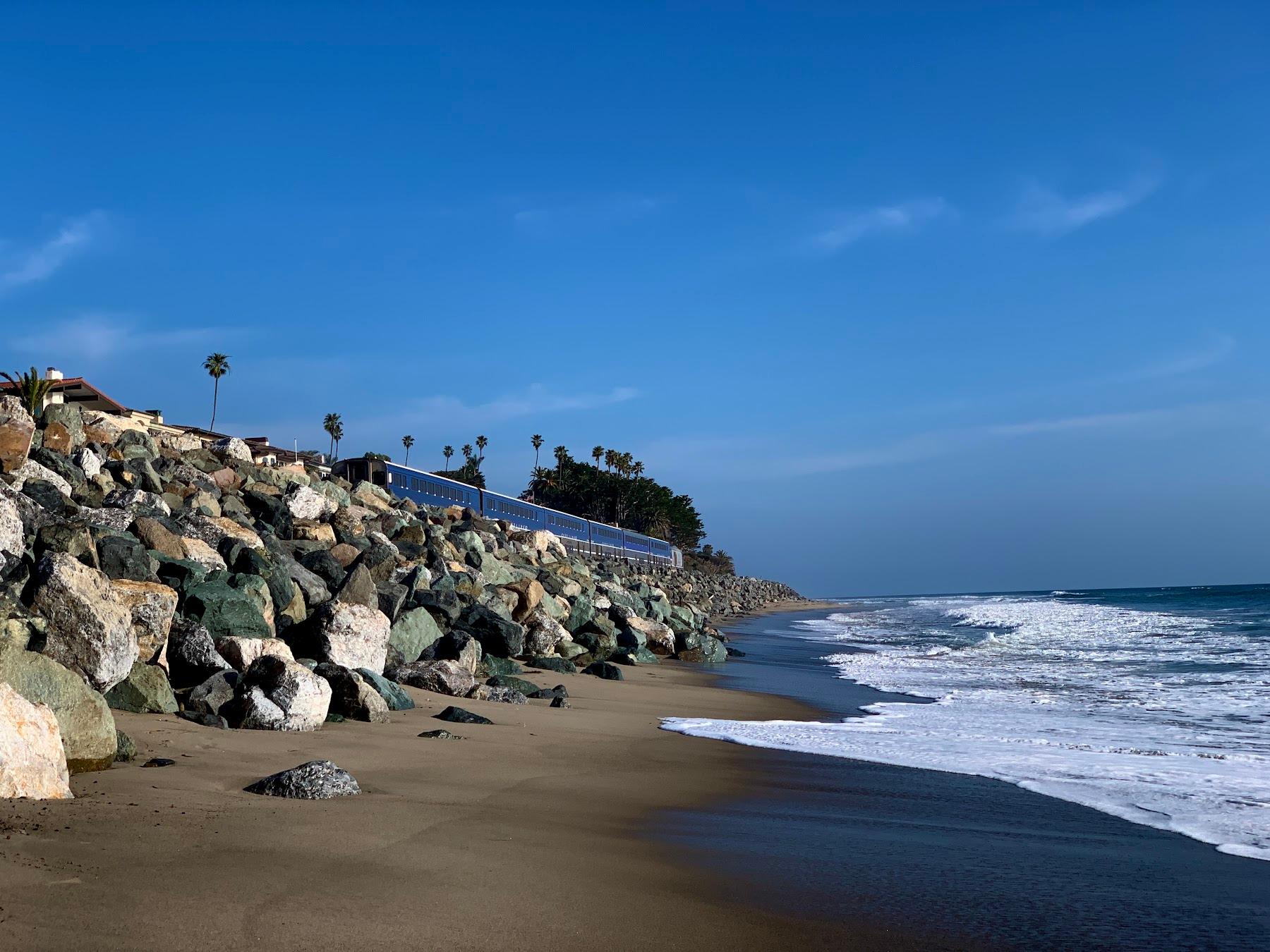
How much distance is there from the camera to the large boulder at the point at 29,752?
4.70 m

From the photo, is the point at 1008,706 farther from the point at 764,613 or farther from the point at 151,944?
the point at 764,613

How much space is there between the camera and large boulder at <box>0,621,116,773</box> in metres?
5.42

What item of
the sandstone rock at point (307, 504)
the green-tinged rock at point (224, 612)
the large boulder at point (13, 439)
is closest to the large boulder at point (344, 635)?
the green-tinged rock at point (224, 612)

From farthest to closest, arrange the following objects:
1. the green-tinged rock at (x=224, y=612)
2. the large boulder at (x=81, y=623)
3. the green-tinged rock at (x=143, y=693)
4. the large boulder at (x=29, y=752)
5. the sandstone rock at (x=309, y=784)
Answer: the green-tinged rock at (x=224, y=612) → the green-tinged rock at (x=143, y=693) → the large boulder at (x=81, y=623) → the sandstone rock at (x=309, y=784) → the large boulder at (x=29, y=752)

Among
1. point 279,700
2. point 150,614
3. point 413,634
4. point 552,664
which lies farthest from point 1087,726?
point 150,614

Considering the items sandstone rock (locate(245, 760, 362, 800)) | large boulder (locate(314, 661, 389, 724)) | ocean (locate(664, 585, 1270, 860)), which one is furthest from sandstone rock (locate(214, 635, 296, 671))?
ocean (locate(664, 585, 1270, 860))

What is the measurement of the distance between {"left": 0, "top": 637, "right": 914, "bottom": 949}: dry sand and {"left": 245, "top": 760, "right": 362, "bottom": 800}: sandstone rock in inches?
3.8

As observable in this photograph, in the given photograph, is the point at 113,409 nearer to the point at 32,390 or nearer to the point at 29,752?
the point at 32,390

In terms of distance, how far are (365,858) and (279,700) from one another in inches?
133

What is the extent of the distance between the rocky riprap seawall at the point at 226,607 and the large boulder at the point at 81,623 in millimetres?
14

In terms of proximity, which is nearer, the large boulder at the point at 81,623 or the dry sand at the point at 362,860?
the dry sand at the point at 362,860

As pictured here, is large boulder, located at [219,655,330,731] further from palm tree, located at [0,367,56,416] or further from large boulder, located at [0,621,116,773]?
palm tree, located at [0,367,56,416]

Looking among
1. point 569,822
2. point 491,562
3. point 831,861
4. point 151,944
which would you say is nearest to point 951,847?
point 831,861

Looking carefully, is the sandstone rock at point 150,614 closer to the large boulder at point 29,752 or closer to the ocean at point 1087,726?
the large boulder at point 29,752
